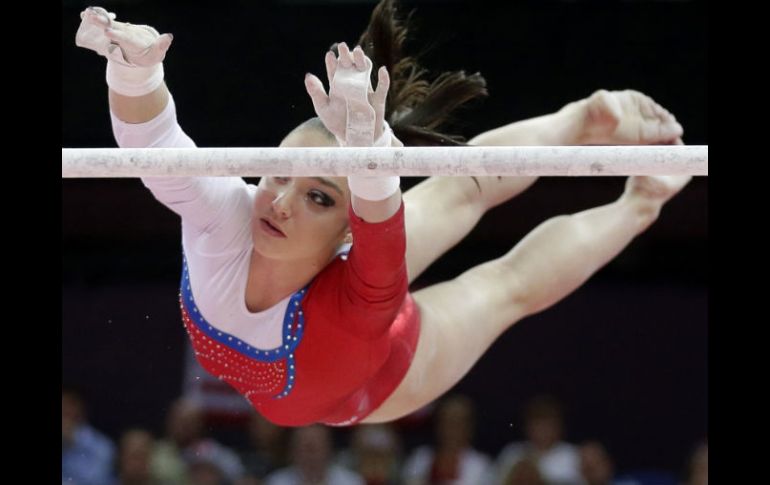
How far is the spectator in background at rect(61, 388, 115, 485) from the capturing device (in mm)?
3992

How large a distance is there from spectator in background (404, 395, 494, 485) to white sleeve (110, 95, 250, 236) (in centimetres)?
208

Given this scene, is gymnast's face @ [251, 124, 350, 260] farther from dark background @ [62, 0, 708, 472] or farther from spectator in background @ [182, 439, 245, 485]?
dark background @ [62, 0, 708, 472]

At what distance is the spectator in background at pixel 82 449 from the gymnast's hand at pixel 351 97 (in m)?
2.43

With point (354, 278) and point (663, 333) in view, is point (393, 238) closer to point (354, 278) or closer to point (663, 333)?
point (354, 278)

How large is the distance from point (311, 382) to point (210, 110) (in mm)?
1787

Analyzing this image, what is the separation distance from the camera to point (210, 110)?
3.92 metres

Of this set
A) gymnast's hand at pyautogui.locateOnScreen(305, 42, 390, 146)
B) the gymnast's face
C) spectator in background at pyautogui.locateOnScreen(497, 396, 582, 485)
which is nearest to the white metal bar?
gymnast's hand at pyautogui.locateOnScreen(305, 42, 390, 146)

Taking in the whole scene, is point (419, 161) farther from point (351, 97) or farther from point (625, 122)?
point (625, 122)

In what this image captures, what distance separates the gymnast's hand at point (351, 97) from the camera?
5.97ft

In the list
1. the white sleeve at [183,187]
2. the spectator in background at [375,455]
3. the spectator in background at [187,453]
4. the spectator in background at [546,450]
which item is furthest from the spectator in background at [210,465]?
the white sleeve at [183,187]

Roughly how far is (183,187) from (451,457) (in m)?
2.26

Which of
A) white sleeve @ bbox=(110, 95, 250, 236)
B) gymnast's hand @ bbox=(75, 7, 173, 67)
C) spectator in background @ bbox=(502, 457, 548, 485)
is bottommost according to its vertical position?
spectator in background @ bbox=(502, 457, 548, 485)

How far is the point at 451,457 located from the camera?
164 inches

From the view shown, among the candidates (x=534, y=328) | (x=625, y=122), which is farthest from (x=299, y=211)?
(x=534, y=328)
